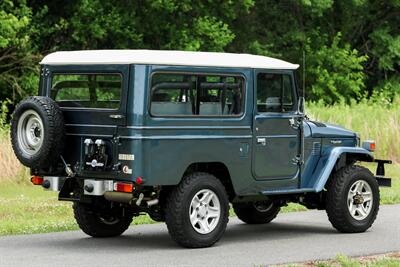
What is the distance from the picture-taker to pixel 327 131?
45.0 feet

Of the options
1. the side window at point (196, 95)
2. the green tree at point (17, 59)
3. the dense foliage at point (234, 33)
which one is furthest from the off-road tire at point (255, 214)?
the green tree at point (17, 59)

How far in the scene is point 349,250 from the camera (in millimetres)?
11883

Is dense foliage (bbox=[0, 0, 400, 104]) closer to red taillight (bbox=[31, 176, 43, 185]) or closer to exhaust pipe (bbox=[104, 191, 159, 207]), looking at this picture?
red taillight (bbox=[31, 176, 43, 185])

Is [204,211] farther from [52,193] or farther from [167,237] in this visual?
[52,193]

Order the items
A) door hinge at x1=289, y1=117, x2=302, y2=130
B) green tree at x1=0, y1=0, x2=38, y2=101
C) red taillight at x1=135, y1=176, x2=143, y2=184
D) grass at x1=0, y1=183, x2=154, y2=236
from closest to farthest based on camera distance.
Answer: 1. red taillight at x1=135, y1=176, x2=143, y2=184
2. door hinge at x1=289, y1=117, x2=302, y2=130
3. grass at x1=0, y1=183, x2=154, y2=236
4. green tree at x1=0, y1=0, x2=38, y2=101

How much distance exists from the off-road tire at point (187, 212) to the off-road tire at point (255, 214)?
2268 mm

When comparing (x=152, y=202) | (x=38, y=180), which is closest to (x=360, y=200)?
(x=152, y=202)

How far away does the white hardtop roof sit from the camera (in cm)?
1175

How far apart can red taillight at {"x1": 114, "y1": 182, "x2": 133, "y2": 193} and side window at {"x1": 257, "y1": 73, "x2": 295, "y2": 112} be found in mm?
2119

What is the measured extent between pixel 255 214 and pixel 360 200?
5.04 feet

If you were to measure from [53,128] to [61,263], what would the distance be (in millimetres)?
1702

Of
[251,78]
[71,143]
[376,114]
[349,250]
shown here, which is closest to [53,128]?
[71,143]

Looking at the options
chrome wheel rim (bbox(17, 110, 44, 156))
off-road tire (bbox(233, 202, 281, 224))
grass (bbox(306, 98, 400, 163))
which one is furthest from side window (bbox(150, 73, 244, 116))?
grass (bbox(306, 98, 400, 163))

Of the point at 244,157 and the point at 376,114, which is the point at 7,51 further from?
the point at 244,157
